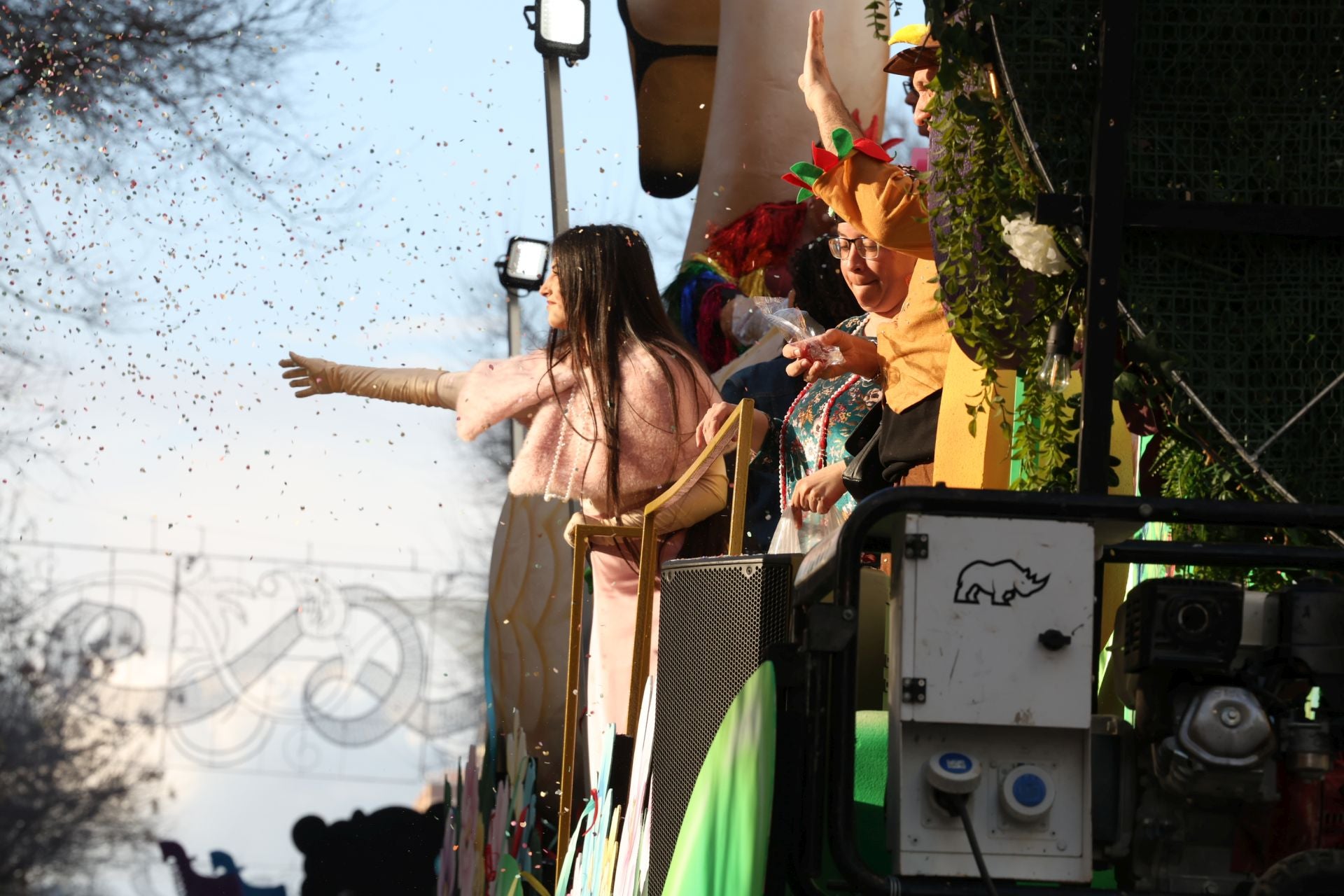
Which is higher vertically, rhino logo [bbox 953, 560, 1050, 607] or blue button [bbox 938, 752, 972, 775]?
rhino logo [bbox 953, 560, 1050, 607]

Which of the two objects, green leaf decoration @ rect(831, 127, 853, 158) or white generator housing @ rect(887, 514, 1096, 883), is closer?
white generator housing @ rect(887, 514, 1096, 883)

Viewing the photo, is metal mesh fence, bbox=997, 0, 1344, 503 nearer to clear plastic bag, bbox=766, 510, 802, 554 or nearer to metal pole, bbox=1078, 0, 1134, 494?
metal pole, bbox=1078, 0, 1134, 494

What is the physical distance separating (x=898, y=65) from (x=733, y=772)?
1631 millimetres

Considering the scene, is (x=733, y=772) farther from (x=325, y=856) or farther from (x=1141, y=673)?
(x=325, y=856)

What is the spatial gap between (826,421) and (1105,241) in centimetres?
182

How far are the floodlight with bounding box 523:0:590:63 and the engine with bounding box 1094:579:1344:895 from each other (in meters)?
4.93

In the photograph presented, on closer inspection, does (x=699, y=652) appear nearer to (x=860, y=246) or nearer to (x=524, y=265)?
(x=860, y=246)

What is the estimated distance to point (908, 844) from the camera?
183 cm

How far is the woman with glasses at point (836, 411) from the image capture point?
3.58 meters

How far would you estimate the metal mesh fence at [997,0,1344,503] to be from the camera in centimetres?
221

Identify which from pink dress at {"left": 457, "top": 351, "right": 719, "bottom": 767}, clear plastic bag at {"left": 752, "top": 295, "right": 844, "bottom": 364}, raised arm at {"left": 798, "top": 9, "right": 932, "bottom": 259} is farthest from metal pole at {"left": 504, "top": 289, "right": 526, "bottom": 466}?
raised arm at {"left": 798, "top": 9, "right": 932, "bottom": 259}

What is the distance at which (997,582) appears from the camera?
1.86m

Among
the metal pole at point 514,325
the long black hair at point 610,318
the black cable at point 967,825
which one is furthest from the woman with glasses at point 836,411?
the metal pole at point 514,325

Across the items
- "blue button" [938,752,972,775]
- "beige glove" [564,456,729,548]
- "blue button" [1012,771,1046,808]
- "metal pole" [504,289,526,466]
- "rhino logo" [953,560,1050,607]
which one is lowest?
"blue button" [1012,771,1046,808]
